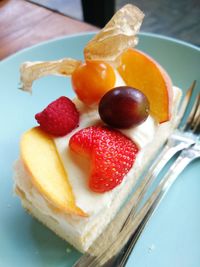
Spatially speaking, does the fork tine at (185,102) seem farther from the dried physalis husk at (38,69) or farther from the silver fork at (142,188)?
the dried physalis husk at (38,69)

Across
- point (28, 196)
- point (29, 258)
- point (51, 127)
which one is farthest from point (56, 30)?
point (29, 258)

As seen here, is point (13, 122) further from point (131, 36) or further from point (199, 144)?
point (199, 144)

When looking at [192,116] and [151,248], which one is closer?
[151,248]

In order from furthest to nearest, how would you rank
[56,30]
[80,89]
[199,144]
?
[56,30] < [199,144] < [80,89]

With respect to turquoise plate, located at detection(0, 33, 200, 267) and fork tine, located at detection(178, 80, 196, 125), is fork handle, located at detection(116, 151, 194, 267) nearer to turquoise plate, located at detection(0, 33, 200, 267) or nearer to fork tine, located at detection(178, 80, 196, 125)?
turquoise plate, located at detection(0, 33, 200, 267)

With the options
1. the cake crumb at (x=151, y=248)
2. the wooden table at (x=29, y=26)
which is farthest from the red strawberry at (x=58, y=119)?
the wooden table at (x=29, y=26)

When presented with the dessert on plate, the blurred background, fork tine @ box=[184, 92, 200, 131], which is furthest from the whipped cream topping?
the blurred background

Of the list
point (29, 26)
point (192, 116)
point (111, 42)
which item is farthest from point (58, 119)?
point (29, 26)

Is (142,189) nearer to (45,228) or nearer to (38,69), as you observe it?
(45,228)
